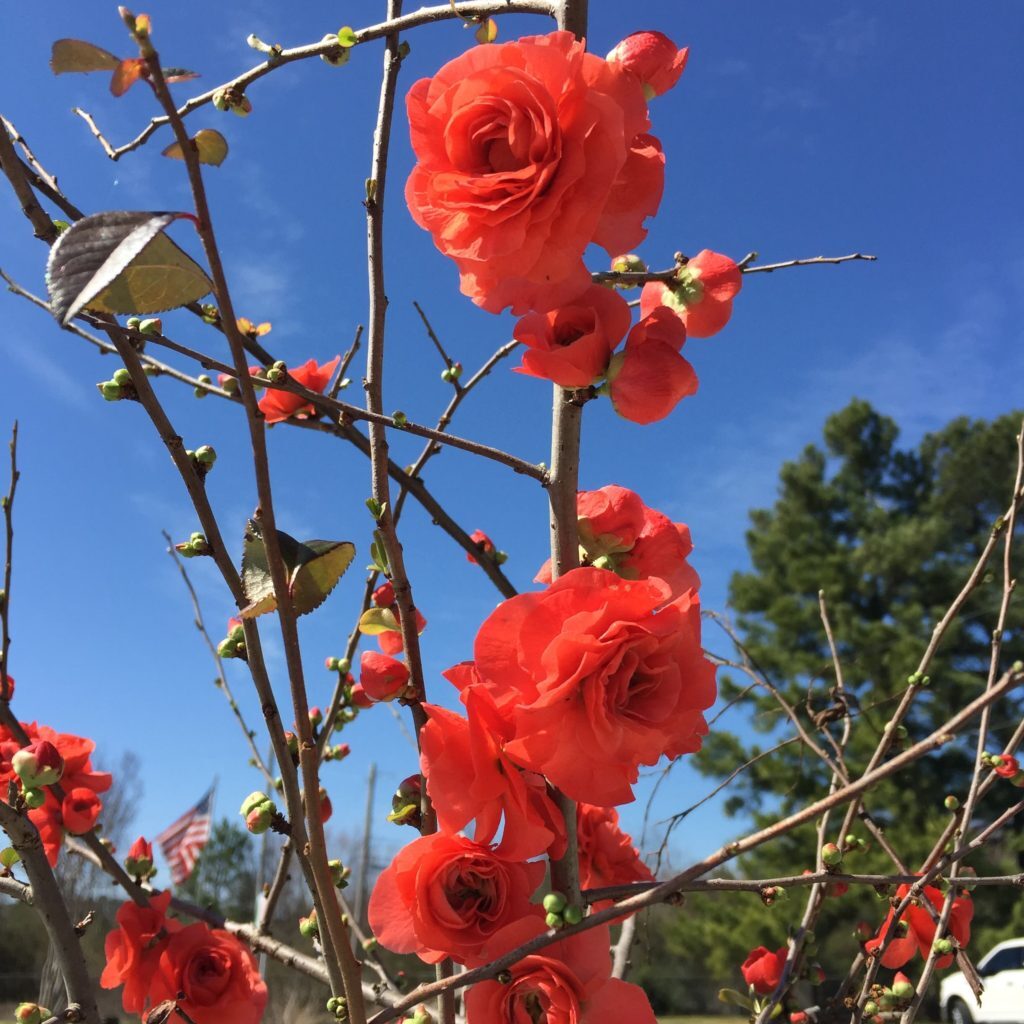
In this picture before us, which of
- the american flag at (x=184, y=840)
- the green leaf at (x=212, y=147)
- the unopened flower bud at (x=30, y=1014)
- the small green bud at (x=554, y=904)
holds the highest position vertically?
the american flag at (x=184, y=840)

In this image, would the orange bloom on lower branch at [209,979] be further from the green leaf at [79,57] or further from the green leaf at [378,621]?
the green leaf at [79,57]

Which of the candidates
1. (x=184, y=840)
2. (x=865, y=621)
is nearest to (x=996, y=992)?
(x=865, y=621)

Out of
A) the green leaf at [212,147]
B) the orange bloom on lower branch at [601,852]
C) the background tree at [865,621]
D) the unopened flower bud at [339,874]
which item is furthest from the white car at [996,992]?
the green leaf at [212,147]

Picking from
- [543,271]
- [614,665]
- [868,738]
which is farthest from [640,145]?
[868,738]

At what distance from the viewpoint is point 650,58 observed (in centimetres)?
56

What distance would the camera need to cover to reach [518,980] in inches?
19.9

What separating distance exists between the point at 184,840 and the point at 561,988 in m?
6.60

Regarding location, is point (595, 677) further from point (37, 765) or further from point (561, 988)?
point (37, 765)

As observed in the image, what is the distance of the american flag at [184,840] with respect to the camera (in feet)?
19.4

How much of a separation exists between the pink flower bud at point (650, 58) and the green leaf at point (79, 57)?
301 mm

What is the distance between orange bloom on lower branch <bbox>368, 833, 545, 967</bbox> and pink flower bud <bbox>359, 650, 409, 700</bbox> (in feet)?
0.35

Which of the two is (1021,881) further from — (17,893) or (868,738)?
(868,738)

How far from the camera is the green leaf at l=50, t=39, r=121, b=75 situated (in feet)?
1.27

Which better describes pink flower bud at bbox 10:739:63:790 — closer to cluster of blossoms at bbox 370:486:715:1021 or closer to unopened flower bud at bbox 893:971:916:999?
cluster of blossoms at bbox 370:486:715:1021
